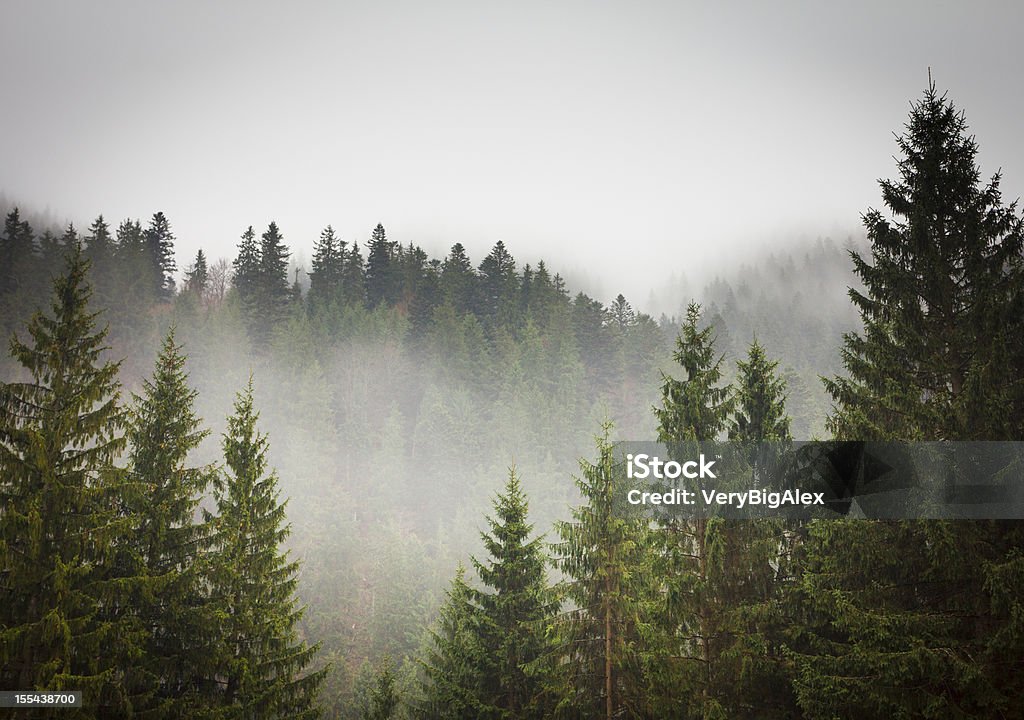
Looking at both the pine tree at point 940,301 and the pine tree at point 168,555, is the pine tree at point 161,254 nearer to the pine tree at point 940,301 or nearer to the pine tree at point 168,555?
the pine tree at point 168,555

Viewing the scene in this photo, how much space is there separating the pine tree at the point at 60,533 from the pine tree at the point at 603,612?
1029 centimetres

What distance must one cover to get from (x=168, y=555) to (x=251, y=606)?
2.66 m

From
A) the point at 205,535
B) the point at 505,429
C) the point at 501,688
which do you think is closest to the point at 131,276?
the point at 505,429

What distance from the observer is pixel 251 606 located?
48.9 ft

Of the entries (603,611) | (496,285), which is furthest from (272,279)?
(603,611)

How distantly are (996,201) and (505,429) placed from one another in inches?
1988

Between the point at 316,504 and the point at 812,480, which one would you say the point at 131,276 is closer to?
the point at 316,504

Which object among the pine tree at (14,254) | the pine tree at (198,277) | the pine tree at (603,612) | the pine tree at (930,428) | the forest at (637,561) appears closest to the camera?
the pine tree at (930,428)

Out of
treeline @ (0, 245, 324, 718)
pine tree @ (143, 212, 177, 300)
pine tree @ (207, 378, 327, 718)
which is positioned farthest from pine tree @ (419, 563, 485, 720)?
pine tree @ (143, 212, 177, 300)

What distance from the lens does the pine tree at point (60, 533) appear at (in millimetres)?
10812

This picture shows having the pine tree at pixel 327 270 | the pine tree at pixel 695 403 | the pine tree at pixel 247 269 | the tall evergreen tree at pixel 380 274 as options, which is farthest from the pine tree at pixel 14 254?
the pine tree at pixel 695 403

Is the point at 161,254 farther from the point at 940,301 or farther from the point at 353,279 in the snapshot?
the point at 940,301

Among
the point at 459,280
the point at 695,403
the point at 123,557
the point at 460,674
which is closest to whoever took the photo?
the point at 123,557

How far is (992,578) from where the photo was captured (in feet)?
26.9
